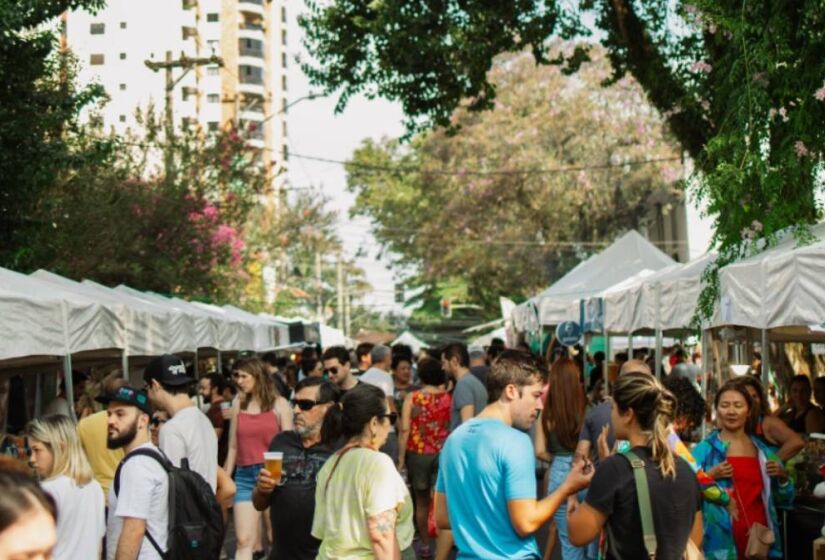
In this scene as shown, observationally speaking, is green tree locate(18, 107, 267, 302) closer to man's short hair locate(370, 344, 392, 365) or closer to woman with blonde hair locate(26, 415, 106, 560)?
man's short hair locate(370, 344, 392, 365)

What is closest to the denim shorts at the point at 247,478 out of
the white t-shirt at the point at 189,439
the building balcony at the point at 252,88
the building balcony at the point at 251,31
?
the white t-shirt at the point at 189,439

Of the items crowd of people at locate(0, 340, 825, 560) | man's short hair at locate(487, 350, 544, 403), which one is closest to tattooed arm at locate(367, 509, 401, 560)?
crowd of people at locate(0, 340, 825, 560)

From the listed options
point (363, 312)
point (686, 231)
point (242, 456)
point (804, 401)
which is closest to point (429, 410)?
point (242, 456)

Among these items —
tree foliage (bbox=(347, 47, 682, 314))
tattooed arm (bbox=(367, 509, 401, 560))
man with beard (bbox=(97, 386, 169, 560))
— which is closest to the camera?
tattooed arm (bbox=(367, 509, 401, 560))

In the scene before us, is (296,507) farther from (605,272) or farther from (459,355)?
(605,272)

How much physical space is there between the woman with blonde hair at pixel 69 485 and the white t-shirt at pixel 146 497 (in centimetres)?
11

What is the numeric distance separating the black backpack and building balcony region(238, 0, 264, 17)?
9599cm

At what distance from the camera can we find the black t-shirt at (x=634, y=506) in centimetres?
514

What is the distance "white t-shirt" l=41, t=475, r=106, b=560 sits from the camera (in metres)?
5.81

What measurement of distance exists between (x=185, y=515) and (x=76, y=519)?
53cm

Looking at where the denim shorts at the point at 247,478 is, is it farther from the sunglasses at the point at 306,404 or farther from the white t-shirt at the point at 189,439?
the sunglasses at the point at 306,404

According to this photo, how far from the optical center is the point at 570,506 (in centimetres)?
564

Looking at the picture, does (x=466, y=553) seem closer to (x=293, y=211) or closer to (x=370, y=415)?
(x=370, y=415)

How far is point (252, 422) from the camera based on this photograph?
1065cm
